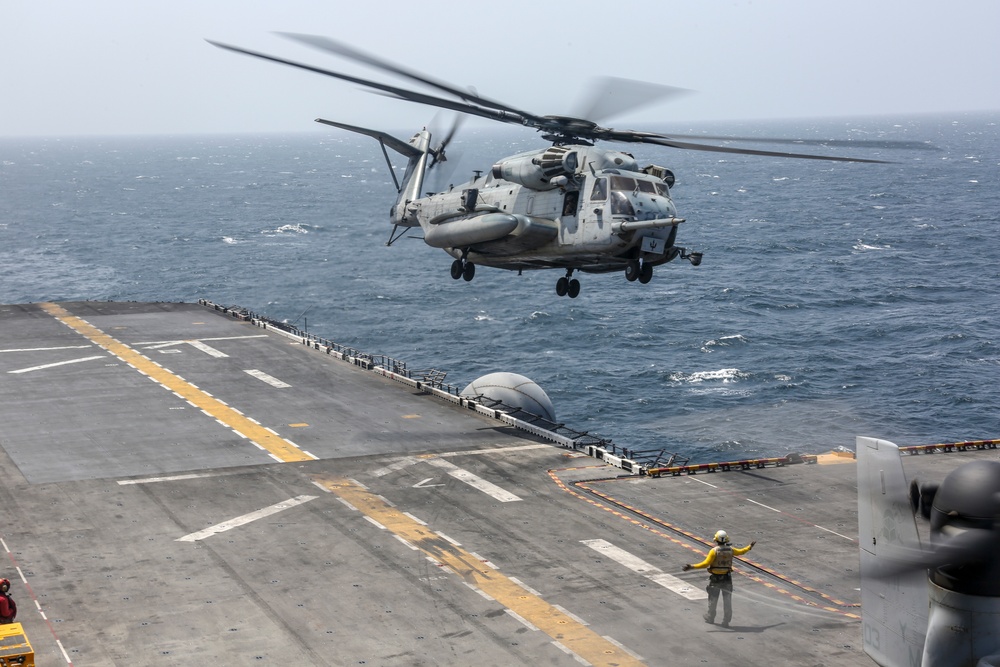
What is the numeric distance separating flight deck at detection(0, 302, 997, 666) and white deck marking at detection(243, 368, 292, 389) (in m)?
0.35

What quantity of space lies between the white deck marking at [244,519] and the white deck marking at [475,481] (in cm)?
481

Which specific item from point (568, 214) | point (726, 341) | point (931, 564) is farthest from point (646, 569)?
point (726, 341)

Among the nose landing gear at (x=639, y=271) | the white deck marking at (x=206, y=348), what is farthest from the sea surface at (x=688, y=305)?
the white deck marking at (x=206, y=348)

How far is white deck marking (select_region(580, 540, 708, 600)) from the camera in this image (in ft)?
88.7

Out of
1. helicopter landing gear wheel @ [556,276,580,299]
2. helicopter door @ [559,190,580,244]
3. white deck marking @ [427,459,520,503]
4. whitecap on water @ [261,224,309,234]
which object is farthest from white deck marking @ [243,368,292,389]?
whitecap on water @ [261,224,309,234]

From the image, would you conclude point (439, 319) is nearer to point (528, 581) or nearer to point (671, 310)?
point (671, 310)

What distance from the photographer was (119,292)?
102 metres

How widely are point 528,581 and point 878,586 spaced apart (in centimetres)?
1266

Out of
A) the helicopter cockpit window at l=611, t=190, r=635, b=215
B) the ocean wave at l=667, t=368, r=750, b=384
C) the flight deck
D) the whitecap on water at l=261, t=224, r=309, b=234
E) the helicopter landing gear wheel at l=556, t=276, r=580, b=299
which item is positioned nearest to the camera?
the flight deck

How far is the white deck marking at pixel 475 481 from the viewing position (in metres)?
34.3

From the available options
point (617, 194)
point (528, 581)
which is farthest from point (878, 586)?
point (617, 194)

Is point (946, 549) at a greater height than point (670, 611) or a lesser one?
greater

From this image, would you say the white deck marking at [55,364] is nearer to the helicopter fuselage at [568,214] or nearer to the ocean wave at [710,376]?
the helicopter fuselage at [568,214]

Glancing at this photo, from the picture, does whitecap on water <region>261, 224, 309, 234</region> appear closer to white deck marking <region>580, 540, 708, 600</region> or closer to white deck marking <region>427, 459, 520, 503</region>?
white deck marking <region>427, 459, 520, 503</region>
